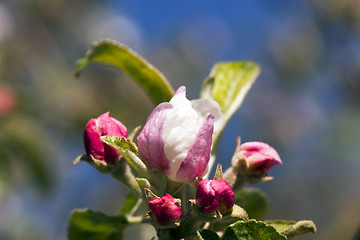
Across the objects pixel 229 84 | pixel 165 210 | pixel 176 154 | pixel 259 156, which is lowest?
pixel 165 210

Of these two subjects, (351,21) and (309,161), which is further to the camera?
(309,161)

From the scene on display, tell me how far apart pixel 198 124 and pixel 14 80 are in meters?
4.07

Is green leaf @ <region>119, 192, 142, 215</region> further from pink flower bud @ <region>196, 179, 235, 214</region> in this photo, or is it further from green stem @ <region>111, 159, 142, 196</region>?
pink flower bud @ <region>196, 179, 235, 214</region>

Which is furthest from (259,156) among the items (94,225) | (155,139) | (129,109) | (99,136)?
(129,109)

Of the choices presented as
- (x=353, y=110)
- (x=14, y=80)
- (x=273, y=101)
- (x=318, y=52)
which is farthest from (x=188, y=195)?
(x=273, y=101)

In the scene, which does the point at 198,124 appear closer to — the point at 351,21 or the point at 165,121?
the point at 165,121

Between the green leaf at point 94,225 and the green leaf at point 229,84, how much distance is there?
1.45ft

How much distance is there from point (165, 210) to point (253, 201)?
64cm

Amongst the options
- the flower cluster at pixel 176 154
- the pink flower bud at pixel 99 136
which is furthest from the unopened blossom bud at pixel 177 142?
the pink flower bud at pixel 99 136

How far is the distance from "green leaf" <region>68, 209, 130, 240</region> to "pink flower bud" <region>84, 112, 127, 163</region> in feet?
0.82

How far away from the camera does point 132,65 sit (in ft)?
4.99

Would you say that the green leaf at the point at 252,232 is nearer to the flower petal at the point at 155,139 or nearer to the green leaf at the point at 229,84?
the flower petal at the point at 155,139

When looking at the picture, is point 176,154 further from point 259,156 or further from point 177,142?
point 259,156

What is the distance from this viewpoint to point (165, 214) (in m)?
1.07
